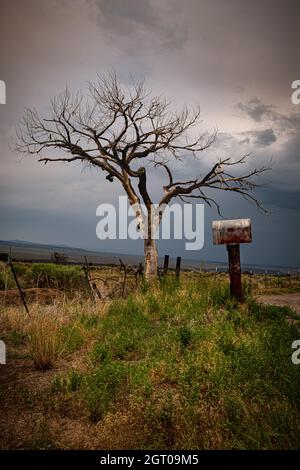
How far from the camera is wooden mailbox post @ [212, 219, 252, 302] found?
7297mm

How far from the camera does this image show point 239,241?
7293 mm

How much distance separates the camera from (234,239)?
7324 mm

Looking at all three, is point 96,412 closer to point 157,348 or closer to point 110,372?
point 110,372

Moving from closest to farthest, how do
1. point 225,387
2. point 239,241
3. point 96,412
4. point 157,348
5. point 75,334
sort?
1. point 96,412
2. point 225,387
3. point 157,348
4. point 75,334
5. point 239,241

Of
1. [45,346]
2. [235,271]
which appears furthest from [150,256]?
[45,346]

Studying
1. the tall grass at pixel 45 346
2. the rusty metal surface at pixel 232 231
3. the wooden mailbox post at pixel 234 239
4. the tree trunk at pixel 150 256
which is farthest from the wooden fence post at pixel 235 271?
the tree trunk at pixel 150 256

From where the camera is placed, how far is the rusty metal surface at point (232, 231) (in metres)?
7.28

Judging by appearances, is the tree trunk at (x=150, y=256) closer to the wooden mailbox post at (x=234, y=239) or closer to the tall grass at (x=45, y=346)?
the wooden mailbox post at (x=234, y=239)

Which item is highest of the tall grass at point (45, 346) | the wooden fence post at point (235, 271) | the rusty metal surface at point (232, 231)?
the rusty metal surface at point (232, 231)

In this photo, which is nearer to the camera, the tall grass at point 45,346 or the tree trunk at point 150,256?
the tall grass at point 45,346

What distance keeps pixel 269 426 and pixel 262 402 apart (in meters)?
0.38
